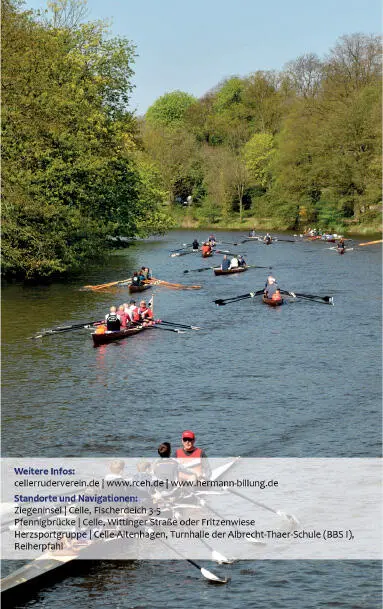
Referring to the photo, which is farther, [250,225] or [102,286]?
[250,225]

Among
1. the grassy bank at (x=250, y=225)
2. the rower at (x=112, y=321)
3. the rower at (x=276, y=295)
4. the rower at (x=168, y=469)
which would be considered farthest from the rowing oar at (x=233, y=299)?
the grassy bank at (x=250, y=225)

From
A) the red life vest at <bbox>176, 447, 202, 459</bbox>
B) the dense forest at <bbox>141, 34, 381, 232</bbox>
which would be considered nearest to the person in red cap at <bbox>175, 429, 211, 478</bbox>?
the red life vest at <bbox>176, 447, 202, 459</bbox>

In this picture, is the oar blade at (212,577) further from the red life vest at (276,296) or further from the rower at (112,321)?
the red life vest at (276,296)

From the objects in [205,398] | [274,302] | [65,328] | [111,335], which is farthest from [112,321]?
[274,302]

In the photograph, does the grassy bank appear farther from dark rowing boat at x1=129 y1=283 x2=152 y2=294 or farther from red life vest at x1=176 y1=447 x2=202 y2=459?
red life vest at x1=176 y1=447 x2=202 y2=459

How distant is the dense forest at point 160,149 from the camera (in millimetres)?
58656

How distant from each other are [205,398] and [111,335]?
1093 cm

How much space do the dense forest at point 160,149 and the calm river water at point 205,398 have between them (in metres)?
8.52

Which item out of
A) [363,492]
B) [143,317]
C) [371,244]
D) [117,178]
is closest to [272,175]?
[371,244]

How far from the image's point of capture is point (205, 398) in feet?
101

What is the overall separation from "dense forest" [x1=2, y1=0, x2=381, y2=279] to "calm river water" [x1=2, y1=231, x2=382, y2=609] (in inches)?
335

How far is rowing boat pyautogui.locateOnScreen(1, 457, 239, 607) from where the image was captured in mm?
16203

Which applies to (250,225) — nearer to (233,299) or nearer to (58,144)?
(58,144)

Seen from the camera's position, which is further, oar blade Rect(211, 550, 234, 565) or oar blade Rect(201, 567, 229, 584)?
oar blade Rect(211, 550, 234, 565)
